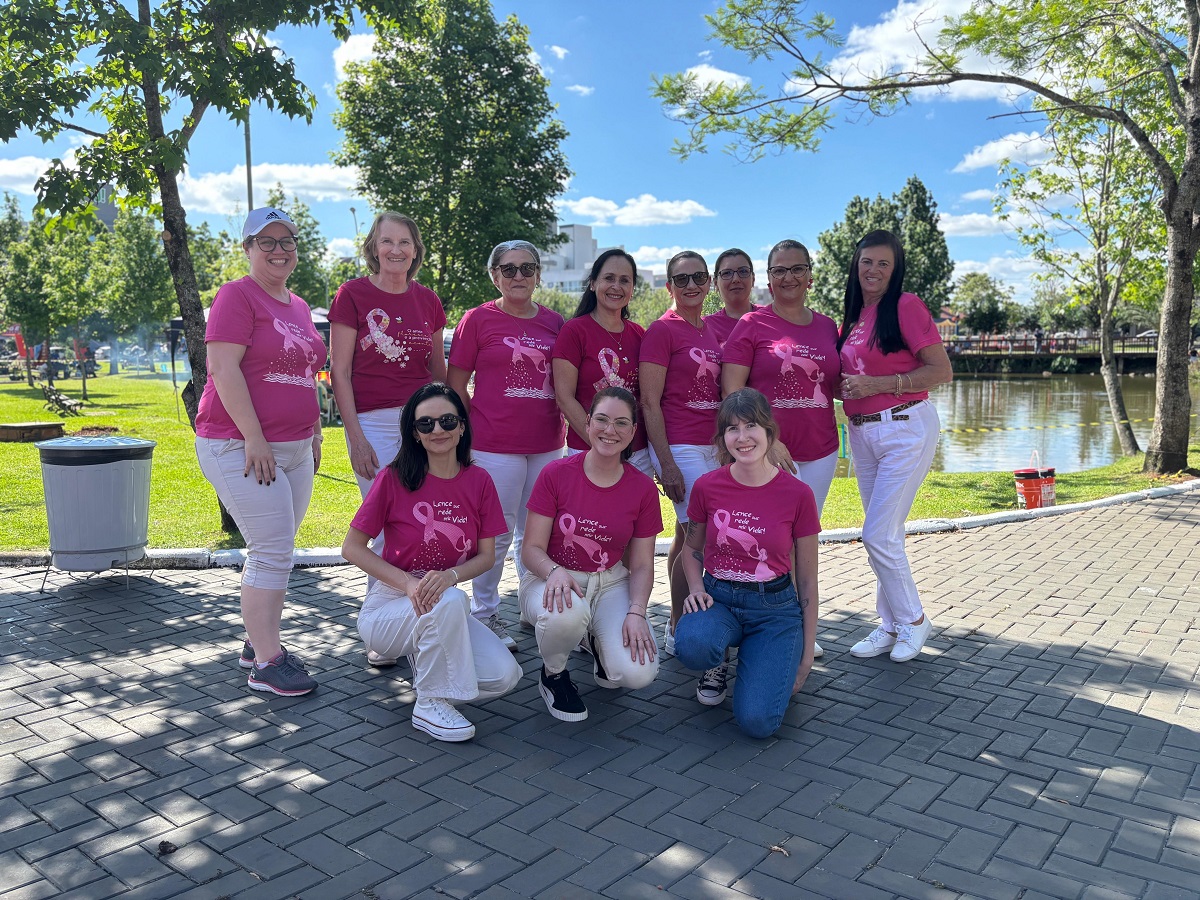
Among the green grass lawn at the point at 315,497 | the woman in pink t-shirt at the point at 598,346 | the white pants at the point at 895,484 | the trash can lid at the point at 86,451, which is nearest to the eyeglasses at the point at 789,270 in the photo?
the woman in pink t-shirt at the point at 598,346

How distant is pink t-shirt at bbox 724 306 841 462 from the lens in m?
4.72

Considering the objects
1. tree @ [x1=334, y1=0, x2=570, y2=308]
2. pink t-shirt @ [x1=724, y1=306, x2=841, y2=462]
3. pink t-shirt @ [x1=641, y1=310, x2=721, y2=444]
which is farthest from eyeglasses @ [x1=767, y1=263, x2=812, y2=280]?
tree @ [x1=334, y1=0, x2=570, y2=308]

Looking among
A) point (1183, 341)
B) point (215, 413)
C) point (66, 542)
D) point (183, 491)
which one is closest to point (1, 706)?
point (215, 413)

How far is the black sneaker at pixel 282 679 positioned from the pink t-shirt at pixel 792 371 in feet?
8.82

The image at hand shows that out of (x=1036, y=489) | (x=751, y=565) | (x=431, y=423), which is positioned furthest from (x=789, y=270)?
(x=1036, y=489)

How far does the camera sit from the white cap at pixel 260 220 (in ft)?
14.4

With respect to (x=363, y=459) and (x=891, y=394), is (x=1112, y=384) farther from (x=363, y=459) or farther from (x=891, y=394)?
(x=363, y=459)

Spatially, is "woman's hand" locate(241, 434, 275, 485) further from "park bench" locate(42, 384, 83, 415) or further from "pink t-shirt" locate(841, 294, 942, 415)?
"park bench" locate(42, 384, 83, 415)

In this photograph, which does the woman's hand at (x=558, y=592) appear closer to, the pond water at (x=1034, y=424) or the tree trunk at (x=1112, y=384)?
the pond water at (x=1034, y=424)

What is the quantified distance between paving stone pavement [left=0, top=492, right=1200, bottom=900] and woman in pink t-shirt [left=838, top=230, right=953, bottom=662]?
21.0 inches

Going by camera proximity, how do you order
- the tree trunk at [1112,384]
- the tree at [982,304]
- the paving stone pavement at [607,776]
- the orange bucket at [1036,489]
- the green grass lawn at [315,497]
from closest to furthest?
the paving stone pavement at [607,776] < the green grass lawn at [315,497] < the orange bucket at [1036,489] < the tree trunk at [1112,384] < the tree at [982,304]

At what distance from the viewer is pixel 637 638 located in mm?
4105

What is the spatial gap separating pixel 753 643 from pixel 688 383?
1422 millimetres

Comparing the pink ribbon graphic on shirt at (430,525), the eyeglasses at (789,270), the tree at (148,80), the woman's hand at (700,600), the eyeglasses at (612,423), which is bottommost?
the woman's hand at (700,600)
